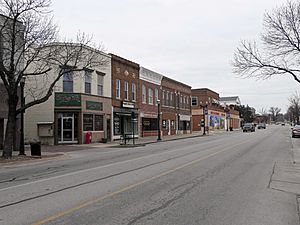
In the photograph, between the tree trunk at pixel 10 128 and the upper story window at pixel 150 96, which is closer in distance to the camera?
the tree trunk at pixel 10 128

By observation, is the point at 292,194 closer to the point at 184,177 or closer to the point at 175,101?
the point at 184,177

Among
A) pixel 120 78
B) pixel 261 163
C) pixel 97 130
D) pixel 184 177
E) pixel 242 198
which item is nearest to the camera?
pixel 242 198

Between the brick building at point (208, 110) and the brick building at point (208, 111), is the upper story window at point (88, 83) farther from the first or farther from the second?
the brick building at point (208, 110)

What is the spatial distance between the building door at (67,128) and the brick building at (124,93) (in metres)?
6.31

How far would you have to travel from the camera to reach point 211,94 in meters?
89.8

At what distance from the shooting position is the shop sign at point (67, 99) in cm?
3262

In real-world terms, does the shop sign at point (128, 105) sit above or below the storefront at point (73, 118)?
above

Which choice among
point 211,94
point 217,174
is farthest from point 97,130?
point 211,94

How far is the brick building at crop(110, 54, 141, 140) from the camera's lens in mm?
39312

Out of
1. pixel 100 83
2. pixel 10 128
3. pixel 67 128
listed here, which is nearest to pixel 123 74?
pixel 100 83

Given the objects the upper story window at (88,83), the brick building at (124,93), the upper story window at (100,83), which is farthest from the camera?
the brick building at (124,93)

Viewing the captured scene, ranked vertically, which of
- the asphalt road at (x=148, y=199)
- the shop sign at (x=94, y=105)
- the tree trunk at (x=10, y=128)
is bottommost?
the asphalt road at (x=148, y=199)

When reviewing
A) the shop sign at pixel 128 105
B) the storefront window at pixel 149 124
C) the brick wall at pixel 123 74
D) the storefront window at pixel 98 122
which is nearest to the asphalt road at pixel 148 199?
the storefront window at pixel 98 122

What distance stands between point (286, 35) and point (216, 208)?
2257 cm
